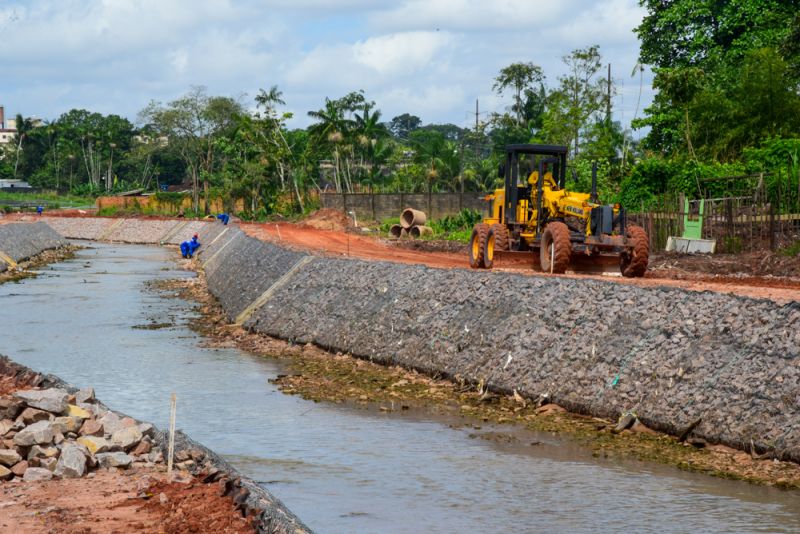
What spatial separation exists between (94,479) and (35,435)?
103 centimetres

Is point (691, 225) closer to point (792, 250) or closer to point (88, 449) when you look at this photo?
point (792, 250)

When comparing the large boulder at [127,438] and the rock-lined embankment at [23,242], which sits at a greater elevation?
the large boulder at [127,438]

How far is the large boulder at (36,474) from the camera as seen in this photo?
10.8 m

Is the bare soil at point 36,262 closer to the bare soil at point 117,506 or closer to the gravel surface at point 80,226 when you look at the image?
the gravel surface at point 80,226

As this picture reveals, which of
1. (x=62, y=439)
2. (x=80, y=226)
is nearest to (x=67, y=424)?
(x=62, y=439)

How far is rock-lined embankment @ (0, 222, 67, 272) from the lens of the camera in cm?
5183

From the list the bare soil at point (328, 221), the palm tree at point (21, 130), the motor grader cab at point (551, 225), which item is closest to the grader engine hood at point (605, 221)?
the motor grader cab at point (551, 225)

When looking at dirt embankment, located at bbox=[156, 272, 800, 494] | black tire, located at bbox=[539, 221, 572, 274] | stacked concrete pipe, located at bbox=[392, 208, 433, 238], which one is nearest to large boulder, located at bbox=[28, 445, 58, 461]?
dirt embankment, located at bbox=[156, 272, 800, 494]

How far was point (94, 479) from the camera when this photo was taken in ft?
35.9

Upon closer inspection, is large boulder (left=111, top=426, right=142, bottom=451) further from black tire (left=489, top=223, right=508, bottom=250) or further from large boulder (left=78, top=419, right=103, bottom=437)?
black tire (left=489, top=223, right=508, bottom=250)

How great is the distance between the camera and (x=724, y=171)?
39.5 meters

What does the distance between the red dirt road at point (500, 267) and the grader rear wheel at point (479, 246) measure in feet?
1.73

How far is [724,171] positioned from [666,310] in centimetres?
2495

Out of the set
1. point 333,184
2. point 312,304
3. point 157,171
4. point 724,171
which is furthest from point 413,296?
point 157,171
